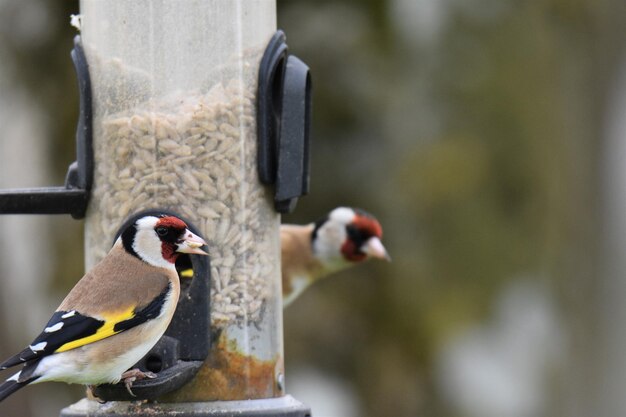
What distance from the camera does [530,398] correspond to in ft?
48.9

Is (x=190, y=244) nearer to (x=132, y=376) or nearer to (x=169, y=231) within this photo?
(x=169, y=231)

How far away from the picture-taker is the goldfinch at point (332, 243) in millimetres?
9633

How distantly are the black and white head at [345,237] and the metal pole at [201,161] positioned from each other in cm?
259

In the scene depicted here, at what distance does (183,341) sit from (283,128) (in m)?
1.12

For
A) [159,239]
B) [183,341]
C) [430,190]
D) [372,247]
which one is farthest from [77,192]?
[430,190]

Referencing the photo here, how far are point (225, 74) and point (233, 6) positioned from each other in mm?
331

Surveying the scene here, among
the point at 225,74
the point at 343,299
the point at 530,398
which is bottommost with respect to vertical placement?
the point at 530,398

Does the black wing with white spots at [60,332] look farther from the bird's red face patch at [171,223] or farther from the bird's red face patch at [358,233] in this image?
the bird's red face patch at [358,233]

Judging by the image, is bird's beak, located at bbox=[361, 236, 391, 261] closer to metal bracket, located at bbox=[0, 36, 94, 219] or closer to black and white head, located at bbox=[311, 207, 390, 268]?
black and white head, located at bbox=[311, 207, 390, 268]

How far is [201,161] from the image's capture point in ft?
22.8

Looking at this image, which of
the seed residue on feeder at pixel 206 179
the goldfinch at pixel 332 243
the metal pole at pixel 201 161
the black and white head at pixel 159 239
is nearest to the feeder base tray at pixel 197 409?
the metal pole at pixel 201 161

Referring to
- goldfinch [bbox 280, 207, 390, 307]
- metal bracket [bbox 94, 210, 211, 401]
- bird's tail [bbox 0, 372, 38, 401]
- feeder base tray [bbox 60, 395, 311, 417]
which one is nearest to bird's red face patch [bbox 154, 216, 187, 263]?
metal bracket [bbox 94, 210, 211, 401]

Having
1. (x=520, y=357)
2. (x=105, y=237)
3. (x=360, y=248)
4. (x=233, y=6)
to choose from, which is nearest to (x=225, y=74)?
(x=233, y=6)

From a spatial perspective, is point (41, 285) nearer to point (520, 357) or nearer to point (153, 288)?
point (520, 357)
